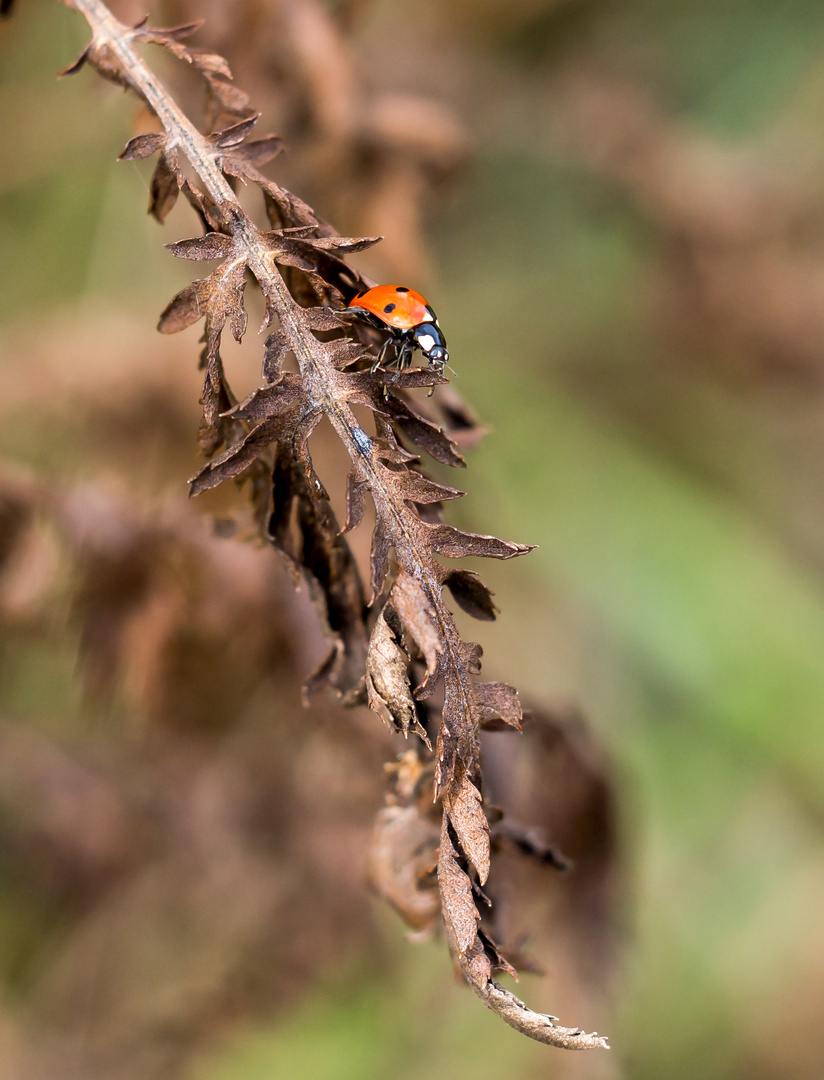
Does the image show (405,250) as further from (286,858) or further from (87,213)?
(286,858)

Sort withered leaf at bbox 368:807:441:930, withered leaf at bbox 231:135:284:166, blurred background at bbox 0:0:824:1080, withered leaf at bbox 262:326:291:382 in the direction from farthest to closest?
blurred background at bbox 0:0:824:1080
withered leaf at bbox 368:807:441:930
withered leaf at bbox 231:135:284:166
withered leaf at bbox 262:326:291:382

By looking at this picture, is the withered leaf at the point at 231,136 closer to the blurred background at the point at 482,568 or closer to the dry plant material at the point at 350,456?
the dry plant material at the point at 350,456

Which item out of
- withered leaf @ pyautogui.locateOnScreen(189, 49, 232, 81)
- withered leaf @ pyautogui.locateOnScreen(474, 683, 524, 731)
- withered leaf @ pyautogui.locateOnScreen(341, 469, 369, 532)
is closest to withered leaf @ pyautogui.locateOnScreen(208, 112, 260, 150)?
withered leaf @ pyautogui.locateOnScreen(189, 49, 232, 81)

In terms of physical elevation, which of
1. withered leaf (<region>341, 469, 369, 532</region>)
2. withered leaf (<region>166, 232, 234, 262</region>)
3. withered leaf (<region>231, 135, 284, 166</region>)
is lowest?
withered leaf (<region>341, 469, 369, 532</region>)

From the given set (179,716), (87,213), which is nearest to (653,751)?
(179,716)

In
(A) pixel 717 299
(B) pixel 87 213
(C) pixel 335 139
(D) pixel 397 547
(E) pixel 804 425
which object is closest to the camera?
(D) pixel 397 547

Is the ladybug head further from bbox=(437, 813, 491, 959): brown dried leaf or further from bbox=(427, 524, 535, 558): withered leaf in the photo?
bbox=(437, 813, 491, 959): brown dried leaf

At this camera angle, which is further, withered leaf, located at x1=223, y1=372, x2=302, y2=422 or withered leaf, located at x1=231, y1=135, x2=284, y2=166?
withered leaf, located at x1=231, y1=135, x2=284, y2=166

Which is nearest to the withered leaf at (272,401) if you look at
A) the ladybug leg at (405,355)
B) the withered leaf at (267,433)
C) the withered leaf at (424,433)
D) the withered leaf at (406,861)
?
the withered leaf at (267,433)
